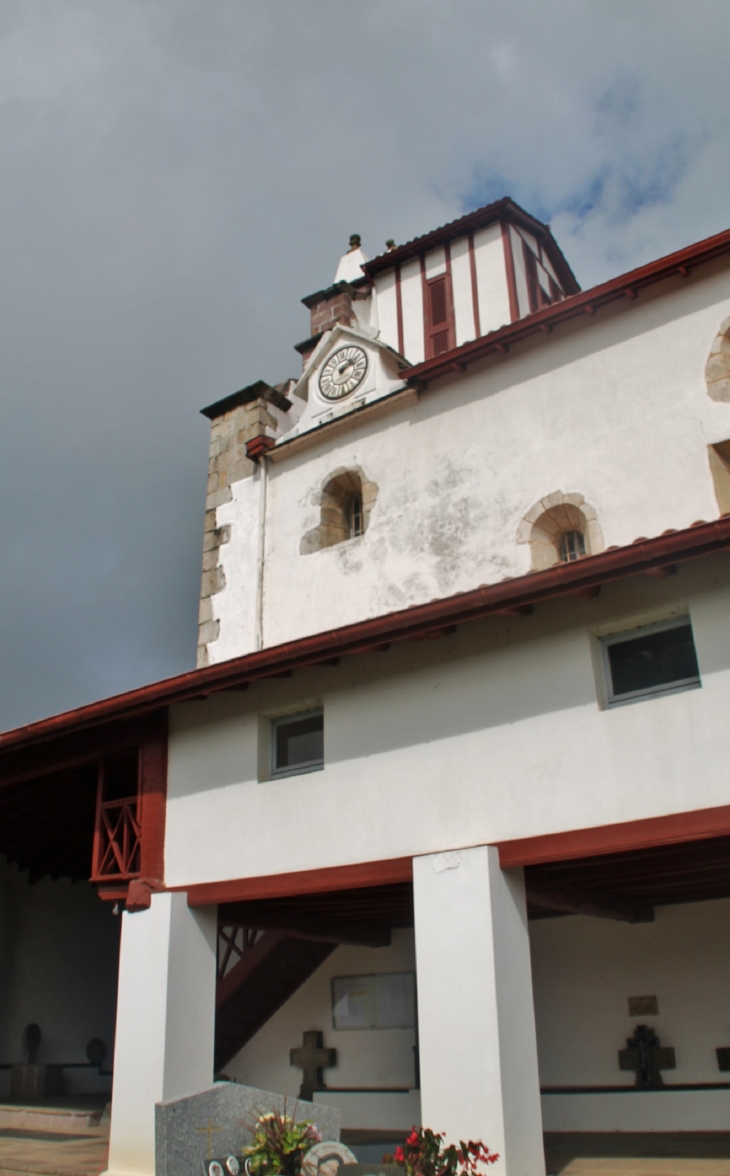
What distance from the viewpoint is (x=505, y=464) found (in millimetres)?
11773

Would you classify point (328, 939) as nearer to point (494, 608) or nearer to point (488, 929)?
point (488, 929)

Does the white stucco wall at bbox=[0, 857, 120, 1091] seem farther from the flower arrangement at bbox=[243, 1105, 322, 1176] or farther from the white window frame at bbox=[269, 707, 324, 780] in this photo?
the flower arrangement at bbox=[243, 1105, 322, 1176]

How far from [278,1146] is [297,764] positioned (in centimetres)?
333

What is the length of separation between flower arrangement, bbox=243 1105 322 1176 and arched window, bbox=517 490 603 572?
621 cm

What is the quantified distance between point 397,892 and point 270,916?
1.40 meters

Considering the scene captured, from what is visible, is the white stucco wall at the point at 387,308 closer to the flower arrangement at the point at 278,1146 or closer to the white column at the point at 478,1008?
the white column at the point at 478,1008

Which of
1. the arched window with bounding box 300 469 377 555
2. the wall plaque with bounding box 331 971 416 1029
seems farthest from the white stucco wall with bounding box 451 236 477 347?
the wall plaque with bounding box 331 971 416 1029

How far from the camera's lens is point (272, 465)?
46.8ft

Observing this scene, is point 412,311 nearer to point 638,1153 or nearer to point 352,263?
point 352,263

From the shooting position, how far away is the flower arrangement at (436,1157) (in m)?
6.32

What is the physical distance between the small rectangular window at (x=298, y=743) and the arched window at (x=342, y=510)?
3.85m

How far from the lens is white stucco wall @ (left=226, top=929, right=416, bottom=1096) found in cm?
1162

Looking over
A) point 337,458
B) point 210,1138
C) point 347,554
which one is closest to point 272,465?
point 337,458

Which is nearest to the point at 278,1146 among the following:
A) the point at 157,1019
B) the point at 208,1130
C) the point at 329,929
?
the point at 208,1130
